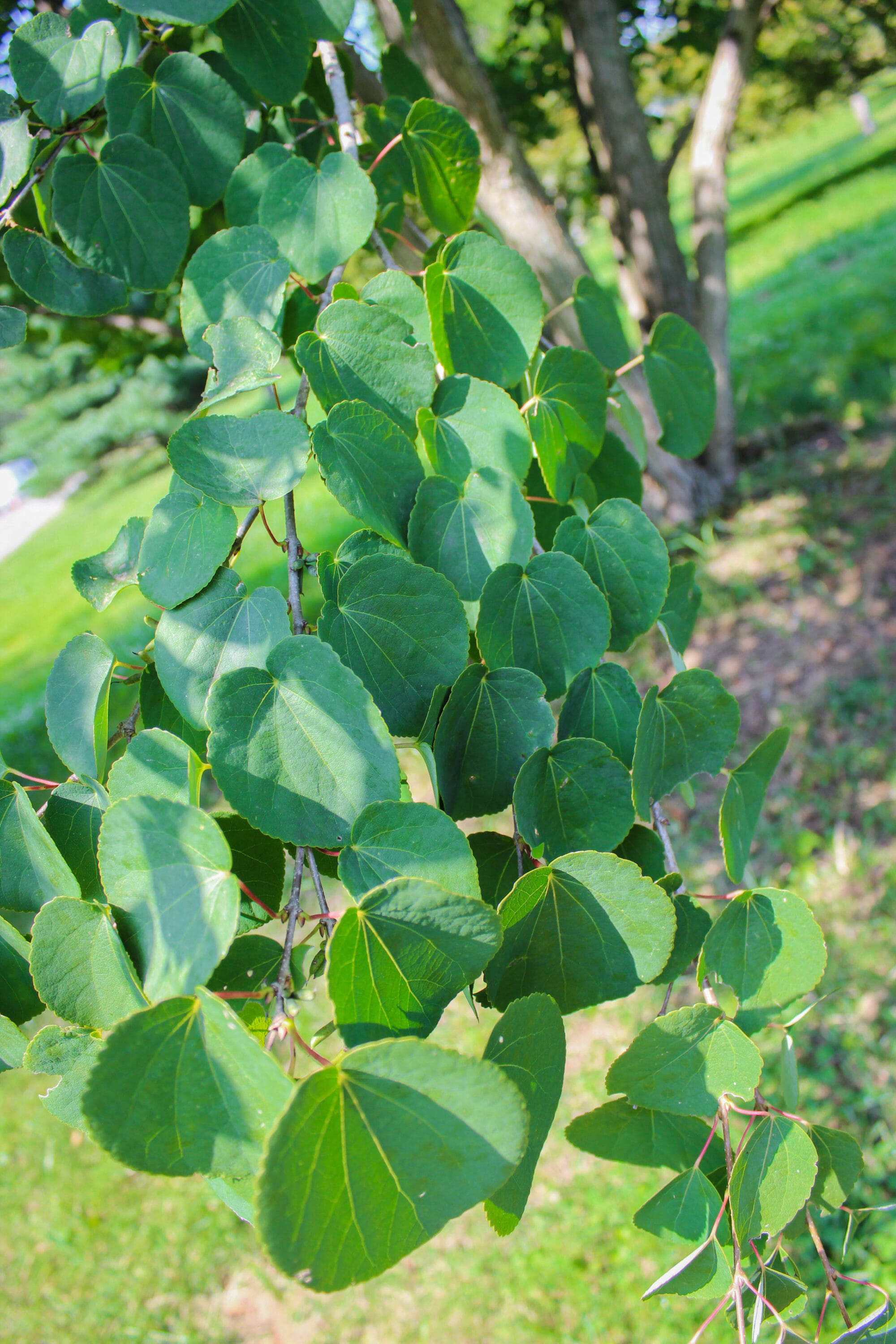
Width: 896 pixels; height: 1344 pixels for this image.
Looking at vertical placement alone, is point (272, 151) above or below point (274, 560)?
above

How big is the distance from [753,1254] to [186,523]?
2.35ft

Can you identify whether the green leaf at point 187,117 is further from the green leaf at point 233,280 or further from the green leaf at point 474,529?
the green leaf at point 474,529

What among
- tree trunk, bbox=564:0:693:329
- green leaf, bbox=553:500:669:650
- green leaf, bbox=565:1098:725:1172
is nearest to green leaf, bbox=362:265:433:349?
green leaf, bbox=553:500:669:650

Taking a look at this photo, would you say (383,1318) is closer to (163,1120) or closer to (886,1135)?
(886,1135)

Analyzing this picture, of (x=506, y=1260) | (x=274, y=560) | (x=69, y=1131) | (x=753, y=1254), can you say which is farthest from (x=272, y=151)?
(x=274, y=560)

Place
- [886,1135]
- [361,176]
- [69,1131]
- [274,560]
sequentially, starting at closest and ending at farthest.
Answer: [361,176] → [886,1135] → [69,1131] → [274,560]

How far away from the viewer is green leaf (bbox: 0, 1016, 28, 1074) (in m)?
0.57

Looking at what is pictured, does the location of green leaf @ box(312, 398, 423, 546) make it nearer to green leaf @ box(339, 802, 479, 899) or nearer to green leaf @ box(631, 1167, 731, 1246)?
green leaf @ box(339, 802, 479, 899)

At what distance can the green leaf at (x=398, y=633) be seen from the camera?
0.63 meters

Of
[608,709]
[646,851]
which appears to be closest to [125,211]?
[608,709]

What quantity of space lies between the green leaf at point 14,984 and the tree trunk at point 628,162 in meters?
3.58

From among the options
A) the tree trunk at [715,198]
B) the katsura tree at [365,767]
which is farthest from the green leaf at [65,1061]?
the tree trunk at [715,198]

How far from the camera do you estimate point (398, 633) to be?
0.63 metres

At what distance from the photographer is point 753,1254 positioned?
0.67 m
